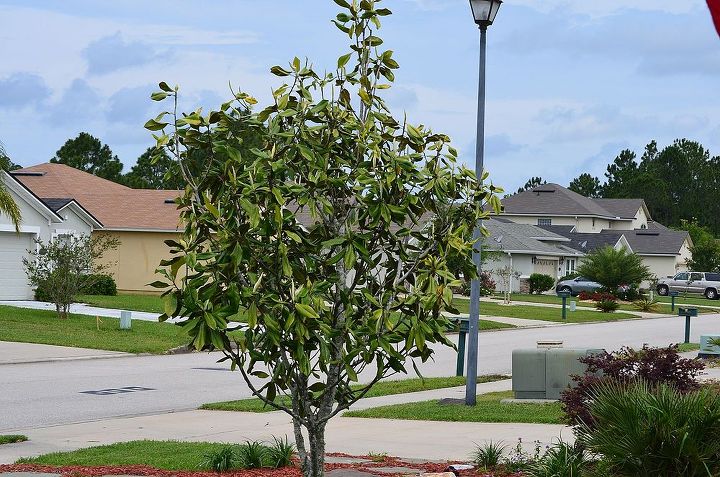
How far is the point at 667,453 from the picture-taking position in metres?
7.87

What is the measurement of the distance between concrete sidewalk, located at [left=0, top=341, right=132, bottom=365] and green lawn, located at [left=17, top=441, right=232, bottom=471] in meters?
12.3

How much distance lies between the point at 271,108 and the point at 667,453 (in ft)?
12.1

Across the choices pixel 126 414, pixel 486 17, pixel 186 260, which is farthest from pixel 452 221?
pixel 126 414

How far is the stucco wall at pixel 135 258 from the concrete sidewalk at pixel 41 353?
20.8 m

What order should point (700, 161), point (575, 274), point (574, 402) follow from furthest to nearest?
point (700, 161), point (575, 274), point (574, 402)

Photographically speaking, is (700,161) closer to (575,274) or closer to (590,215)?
(590,215)

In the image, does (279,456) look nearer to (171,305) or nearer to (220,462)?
(220,462)

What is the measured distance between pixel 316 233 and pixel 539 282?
65454 millimetres

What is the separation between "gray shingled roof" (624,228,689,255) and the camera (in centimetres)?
8850

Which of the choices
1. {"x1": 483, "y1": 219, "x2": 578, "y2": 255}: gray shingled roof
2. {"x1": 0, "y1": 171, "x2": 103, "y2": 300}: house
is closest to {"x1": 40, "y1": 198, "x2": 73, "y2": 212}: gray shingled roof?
{"x1": 0, "y1": 171, "x2": 103, "y2": 300}: house

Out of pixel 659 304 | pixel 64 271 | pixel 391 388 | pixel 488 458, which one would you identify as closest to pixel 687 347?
pixel 391 388

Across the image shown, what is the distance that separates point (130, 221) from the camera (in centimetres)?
4878

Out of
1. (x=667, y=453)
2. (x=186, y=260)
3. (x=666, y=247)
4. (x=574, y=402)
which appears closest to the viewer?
(x=186, y=260)

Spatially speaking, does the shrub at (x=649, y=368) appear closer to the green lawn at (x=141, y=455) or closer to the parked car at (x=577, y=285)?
the green lawn at (x=141, y=455)
